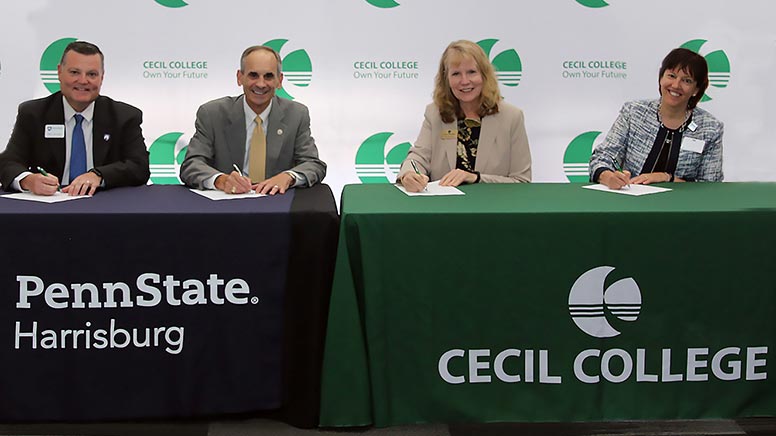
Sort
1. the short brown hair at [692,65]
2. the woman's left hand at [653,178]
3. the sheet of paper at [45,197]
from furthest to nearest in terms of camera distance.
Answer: the short brown hair at [692,65]
the woman's left hand at [653,178]
the sheet of paper at [45,197]

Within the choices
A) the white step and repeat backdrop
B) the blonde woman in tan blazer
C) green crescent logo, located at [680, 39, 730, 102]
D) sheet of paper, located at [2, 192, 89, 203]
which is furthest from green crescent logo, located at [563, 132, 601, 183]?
sheet of paper, located at [2, 192, 89, 203]

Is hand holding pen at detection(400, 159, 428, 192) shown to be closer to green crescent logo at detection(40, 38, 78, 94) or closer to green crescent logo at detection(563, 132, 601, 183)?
green crescent logo at detection(563, 132, 601, 183)

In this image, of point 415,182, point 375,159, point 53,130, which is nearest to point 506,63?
point 375,159

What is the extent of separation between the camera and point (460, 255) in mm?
1865

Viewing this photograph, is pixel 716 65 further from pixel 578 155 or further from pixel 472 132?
pixel 472 132

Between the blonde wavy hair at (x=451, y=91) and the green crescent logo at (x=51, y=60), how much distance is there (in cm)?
221

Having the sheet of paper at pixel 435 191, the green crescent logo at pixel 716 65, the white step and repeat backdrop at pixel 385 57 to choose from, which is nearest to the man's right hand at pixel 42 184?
the sheet of paper at pixel 435 191

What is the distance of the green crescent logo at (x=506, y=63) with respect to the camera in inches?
158

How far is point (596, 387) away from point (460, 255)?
512 mm

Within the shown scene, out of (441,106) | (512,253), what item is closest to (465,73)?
(441,106)

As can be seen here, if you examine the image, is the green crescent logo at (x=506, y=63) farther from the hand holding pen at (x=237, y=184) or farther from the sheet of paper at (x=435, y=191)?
the hand holding pen at (x=237, y=184)

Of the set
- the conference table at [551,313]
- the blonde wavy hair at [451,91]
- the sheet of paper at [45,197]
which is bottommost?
the conference table at [551,313]

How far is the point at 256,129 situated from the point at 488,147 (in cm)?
87

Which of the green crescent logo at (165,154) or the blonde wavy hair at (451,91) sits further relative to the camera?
the green crescent logo at (165,154)
